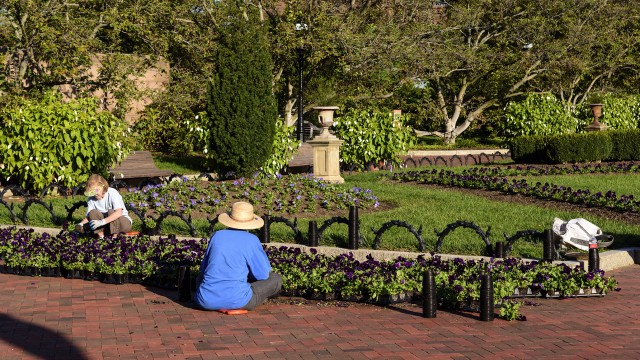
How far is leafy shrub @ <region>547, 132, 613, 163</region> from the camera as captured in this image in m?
22.8

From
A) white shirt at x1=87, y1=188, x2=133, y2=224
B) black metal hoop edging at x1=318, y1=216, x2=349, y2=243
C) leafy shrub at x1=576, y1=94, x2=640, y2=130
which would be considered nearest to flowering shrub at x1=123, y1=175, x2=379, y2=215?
white shirt at x1=87, y1=188, x2=133, y2=224

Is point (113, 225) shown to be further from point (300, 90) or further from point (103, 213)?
point (300, 90)

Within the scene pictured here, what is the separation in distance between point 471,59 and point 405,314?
26403 mm

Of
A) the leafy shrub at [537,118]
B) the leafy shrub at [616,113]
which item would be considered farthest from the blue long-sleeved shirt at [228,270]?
the leafy shrub at [616,113]

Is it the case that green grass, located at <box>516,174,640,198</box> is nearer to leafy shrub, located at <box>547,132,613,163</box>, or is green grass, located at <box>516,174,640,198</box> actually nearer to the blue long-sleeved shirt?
leafy shrub, located at <box>547,132,613,163</box>

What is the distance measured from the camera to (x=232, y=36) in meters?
17.7

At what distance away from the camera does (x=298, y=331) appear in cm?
775

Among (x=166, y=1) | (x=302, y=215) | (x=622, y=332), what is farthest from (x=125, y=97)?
(x=622, y=332)

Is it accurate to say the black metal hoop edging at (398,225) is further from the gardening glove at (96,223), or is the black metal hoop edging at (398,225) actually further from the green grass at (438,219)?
the gardening glove at (96,223)

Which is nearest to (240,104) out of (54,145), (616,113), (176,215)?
(54,145)

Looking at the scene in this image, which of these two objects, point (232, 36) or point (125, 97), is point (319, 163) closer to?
point (232, 36)

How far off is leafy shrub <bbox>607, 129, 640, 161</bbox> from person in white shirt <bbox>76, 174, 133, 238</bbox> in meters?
15.6

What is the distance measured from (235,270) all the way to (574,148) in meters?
16.0

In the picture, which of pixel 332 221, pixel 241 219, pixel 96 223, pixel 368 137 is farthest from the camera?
pixel 368 137
